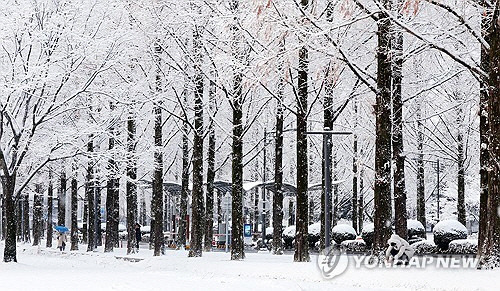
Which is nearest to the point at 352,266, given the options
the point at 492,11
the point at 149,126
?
the point at 492,11

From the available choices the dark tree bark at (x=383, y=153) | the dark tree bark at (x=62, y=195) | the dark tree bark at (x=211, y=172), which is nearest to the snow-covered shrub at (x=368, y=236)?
the dark tree bark at (x=211, y=172)

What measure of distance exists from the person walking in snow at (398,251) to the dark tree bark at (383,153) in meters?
1.03

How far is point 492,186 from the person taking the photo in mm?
13922

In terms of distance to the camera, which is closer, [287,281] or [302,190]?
[287,281]

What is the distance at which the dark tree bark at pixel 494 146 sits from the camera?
1381cm

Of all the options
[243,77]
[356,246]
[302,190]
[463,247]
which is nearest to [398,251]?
[302,190]

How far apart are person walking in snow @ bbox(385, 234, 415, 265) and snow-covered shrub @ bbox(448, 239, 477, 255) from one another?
10774 mm

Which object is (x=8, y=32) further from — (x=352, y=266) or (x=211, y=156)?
(x=352, y=266)

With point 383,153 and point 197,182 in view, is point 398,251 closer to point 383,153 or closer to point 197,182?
point 383,153

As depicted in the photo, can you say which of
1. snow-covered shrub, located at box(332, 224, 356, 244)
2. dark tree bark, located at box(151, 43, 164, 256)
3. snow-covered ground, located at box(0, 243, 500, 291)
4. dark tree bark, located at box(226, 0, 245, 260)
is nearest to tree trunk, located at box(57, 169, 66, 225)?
dark tree bark, located at box(151, 43, 164, 256)

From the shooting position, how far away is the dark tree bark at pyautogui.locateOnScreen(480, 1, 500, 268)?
45.3ft

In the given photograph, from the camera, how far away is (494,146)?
13.8 metres

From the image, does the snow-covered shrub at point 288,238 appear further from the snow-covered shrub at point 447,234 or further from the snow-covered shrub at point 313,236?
the snow-covered shrub at point 447,234

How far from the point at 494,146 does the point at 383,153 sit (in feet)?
13.4
